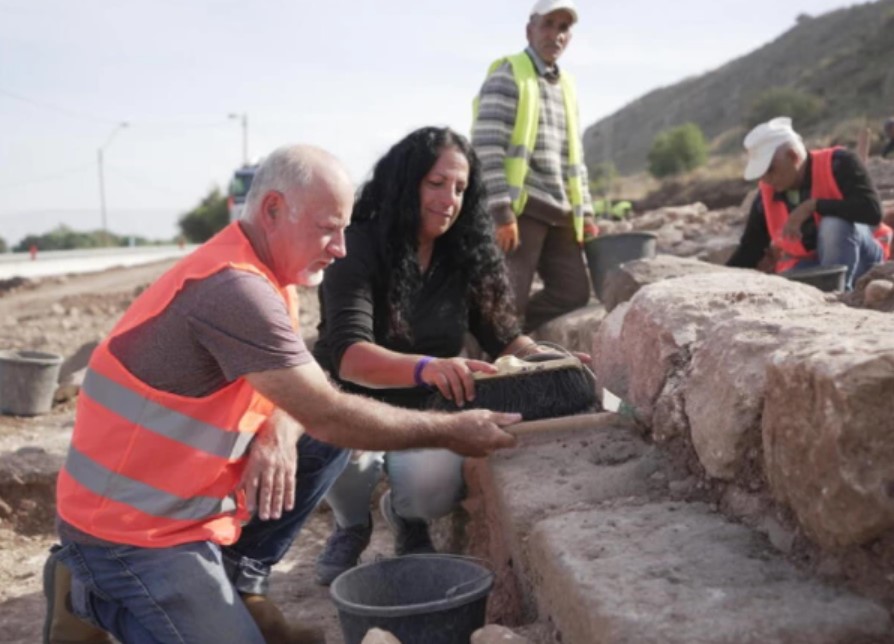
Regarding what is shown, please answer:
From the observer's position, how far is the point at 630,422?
3068 mm

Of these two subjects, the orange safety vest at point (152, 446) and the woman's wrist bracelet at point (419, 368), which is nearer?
the orange safety vest at point (152, 446)

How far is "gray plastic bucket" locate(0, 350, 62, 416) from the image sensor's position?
680 centimetres

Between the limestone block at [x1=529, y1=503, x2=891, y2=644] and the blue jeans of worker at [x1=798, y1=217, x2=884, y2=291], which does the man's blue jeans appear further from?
the blue jeans of worker at [x1=798, y1=217, x2=884, y2=291]

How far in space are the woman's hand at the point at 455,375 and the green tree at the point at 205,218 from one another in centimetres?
3900

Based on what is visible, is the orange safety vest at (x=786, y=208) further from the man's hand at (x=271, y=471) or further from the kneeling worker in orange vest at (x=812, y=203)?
the man's hand at (x=271, y=471)

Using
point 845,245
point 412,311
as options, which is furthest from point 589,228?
point 412,311

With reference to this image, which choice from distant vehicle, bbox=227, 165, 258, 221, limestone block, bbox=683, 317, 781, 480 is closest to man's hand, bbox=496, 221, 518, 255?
limestone block, bbox=683, 317, 781, 480

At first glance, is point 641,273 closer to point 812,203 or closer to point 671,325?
point 812,203

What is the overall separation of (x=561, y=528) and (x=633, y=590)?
0.42 m

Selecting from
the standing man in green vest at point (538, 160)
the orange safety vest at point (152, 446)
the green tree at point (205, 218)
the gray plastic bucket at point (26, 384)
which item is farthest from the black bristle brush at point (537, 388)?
the green tree at point (205, 218)

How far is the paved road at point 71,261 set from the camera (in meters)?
19.7

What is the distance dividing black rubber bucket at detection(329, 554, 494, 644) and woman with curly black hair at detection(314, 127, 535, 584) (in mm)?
512

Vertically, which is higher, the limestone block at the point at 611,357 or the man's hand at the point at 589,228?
the man's hand at the point at 589,228

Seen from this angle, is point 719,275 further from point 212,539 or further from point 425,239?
point 212,539
